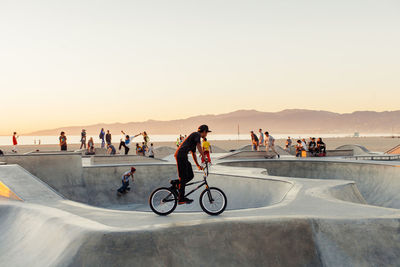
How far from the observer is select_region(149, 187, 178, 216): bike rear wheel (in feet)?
25.6

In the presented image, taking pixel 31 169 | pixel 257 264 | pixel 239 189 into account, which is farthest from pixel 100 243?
pixel 31 169

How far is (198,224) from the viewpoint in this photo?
258 inches

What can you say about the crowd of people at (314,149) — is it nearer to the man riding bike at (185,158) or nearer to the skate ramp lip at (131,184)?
the skate ramp lip at (131,184)

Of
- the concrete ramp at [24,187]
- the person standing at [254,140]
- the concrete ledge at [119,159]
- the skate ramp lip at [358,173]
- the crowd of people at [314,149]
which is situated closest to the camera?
the concrete ramp at [24,187]

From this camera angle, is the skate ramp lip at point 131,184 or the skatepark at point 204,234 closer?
the skatepark at point 204,234

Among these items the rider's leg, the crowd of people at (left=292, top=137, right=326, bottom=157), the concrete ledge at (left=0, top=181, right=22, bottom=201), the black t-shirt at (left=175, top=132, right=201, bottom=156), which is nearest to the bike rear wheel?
the rider's leg

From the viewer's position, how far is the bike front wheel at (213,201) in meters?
7.56

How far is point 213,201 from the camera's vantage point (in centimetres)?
762

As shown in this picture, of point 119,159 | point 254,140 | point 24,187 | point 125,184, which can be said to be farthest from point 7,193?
point 254,140

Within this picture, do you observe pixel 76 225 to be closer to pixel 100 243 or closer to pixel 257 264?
pixel 100 243

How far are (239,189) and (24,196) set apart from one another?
Answer: 705 cm

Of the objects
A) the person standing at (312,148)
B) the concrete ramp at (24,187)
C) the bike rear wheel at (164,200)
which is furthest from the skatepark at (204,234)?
the person standing at (312,148)

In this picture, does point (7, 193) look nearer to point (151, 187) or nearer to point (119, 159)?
point (151, 187)

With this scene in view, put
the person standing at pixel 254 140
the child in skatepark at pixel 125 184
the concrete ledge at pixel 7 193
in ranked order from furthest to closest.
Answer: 1. the person standing at pixel 254 140
2. the child in skatepark at pixel 125 184
3. the concrete ledge at pixel 7 193
